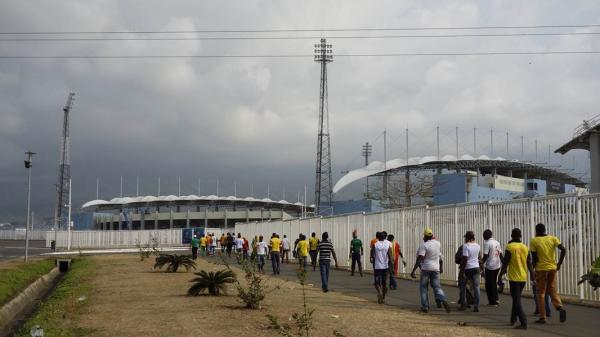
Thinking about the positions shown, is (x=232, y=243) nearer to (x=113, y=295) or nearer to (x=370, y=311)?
(x=113, y=295)

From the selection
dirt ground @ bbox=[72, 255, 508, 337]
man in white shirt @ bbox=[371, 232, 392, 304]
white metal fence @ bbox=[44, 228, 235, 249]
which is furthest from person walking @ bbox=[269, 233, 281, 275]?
white metal fence @ bbox=[44, 228, 235, 249]

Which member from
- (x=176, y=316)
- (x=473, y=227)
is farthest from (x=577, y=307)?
(x=176, y=316)

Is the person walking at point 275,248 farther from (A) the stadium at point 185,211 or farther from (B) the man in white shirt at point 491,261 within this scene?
(A) the stadium at point 185,211

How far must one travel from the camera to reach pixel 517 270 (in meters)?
11.2

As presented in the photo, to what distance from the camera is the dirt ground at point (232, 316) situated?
10.8 meters

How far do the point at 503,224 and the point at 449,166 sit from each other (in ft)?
224

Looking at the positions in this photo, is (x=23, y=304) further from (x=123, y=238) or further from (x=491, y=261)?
(x=123, y=238)

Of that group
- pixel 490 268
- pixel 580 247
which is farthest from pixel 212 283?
pixel 580 247

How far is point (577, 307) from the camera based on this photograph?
14.2 m

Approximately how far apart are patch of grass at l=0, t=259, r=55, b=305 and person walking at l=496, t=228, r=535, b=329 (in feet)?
→ 53.7

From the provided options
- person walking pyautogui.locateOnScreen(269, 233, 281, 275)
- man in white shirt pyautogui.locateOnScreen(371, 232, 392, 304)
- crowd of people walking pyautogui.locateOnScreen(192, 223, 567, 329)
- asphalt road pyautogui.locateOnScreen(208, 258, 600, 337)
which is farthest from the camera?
person walking pyautogui.locateOnScreen(269, 233, 281, 275)

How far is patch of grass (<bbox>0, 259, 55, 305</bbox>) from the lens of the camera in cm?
2348

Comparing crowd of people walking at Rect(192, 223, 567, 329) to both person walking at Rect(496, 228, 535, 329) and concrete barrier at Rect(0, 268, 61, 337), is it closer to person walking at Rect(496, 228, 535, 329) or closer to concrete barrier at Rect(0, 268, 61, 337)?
person walking at Rect(496, 228, 535, 329)

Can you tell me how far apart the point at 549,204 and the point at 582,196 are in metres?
1.17
